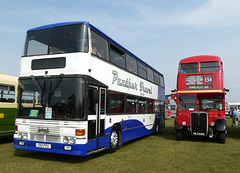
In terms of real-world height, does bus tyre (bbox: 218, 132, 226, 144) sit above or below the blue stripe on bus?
below

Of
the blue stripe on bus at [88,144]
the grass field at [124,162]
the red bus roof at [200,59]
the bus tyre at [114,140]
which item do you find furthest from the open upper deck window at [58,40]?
the red bus roof at [200,59]

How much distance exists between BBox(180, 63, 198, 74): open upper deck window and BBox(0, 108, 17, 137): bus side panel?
9.19 metres

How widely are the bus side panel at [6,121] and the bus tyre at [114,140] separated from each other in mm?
4682

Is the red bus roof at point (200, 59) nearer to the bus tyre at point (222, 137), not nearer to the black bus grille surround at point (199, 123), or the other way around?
the black bus grille surround at point (199, 123)

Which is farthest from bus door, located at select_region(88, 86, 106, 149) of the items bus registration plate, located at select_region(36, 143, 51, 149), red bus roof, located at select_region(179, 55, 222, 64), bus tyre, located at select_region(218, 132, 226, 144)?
red bus roof, located at select_region(179, 55, 222, 64)

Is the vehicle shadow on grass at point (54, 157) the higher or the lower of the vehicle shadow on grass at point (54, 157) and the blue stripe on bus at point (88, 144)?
the lower

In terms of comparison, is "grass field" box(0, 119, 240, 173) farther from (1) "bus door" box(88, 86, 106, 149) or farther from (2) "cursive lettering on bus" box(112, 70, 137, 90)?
(2) "cursive lettering on bus" box(112, 70, 137, 90)

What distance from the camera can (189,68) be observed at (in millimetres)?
Answer: 13375

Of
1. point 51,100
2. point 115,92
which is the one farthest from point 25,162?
point 115,92

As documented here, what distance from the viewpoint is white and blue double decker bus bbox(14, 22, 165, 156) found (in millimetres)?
6770

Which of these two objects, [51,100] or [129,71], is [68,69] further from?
[129,71]

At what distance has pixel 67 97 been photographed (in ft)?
22.4

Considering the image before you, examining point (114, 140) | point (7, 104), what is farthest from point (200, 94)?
point (7, 104)

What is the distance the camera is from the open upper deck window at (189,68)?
13.2 meters
